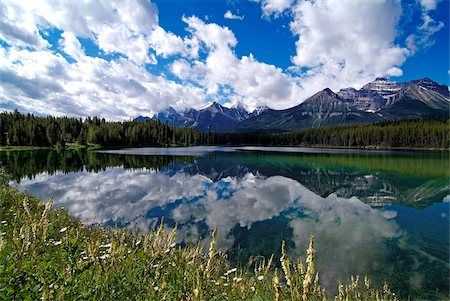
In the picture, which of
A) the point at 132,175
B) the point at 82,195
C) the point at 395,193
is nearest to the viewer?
the point at 82,195

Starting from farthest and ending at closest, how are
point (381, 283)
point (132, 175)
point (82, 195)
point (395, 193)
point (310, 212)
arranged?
point (132, 175) → point (395, 193) → point (82, 195) → point (310, 212) → point (381, 283)

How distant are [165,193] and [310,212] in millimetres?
18309

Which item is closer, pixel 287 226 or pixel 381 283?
pixel 381 283

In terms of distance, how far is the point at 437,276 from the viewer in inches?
639

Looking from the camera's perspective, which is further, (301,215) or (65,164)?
(65,164)

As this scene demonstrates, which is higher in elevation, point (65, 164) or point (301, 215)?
point (65, 164)

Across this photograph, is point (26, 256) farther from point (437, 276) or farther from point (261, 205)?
point (261, 205)

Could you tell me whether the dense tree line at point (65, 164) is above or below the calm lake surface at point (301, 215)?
above

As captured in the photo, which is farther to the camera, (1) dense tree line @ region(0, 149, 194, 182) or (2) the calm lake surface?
(1) dense tree line @ region(0, 149, 194, 182)

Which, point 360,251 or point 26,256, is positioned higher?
point 26,256

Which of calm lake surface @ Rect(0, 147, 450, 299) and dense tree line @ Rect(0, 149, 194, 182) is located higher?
dense tree line @ Rect(0, 149, 194, 182)

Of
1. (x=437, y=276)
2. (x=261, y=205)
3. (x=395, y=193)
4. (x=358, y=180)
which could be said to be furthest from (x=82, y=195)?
(x=358, y=180)

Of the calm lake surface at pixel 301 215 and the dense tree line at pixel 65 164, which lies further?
the dense tree line at pixel 65 164

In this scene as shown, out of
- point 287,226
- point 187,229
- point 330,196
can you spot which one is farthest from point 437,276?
point 330,196
